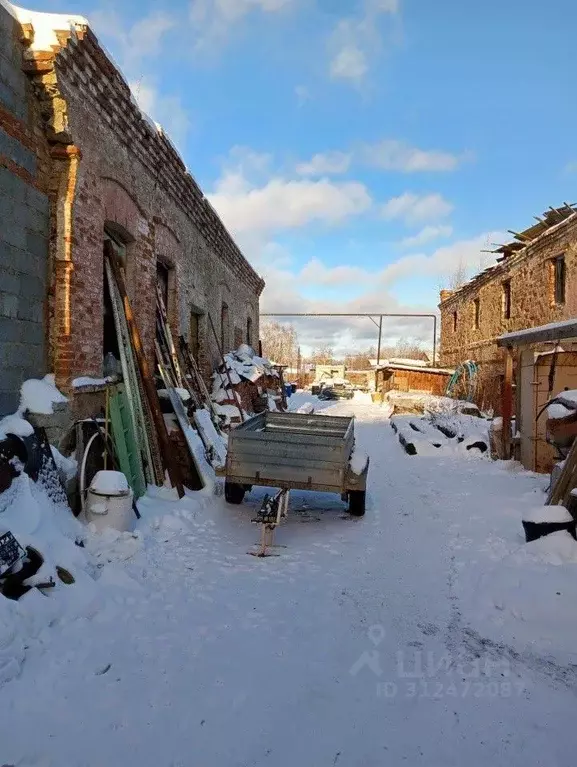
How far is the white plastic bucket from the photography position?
4852 millimetres

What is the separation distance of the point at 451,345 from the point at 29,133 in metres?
23.7

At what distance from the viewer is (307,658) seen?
316 centimetres

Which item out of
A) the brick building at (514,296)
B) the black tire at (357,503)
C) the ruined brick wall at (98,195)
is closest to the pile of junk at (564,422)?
the black tire at (357,503)

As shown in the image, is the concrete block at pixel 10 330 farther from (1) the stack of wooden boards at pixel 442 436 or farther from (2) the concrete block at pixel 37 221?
(1) the stack of wooden boards at pixel 442 436

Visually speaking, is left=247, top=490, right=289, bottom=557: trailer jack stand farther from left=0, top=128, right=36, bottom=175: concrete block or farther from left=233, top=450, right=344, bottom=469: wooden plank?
left=0, top=128, right=36, bottom=175: concrete block

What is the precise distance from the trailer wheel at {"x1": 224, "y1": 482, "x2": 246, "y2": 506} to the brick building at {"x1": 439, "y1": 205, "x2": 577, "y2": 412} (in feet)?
34.9

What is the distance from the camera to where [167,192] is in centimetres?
883

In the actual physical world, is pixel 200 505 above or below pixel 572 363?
below

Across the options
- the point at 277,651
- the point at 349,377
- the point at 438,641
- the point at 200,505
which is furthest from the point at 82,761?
the point at 349,377

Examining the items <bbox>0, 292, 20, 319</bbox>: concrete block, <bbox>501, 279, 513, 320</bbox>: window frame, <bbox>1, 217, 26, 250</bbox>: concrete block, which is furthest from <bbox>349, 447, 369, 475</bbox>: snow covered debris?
<bbox>501, 279, 513, 320</bbox>: window frame

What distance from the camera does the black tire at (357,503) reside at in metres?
6.28

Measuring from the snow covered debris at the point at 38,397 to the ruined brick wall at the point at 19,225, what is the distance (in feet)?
0.22

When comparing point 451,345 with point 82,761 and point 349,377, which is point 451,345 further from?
point 349,377

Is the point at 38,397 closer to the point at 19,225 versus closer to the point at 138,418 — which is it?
the point at 19,225
